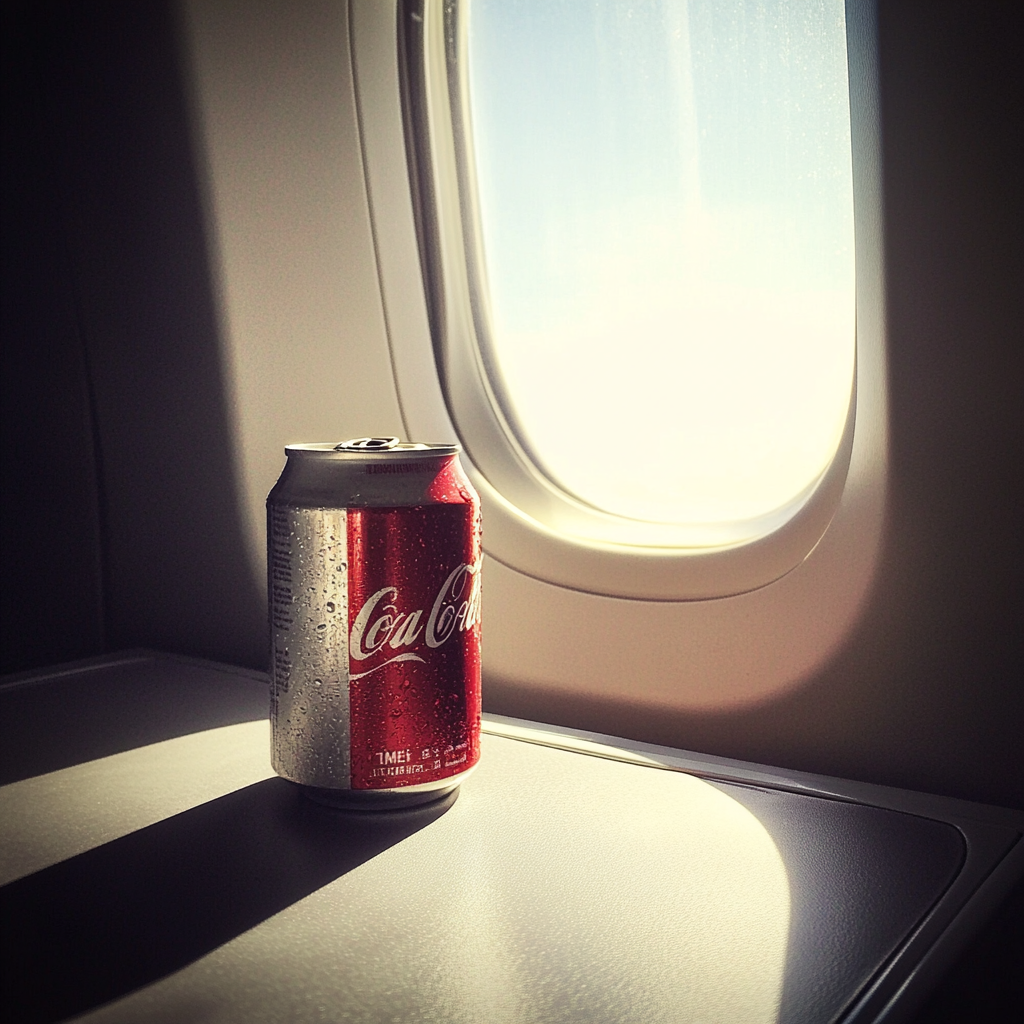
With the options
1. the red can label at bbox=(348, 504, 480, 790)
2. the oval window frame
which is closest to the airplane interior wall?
the oval window frame

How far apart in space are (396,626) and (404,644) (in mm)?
14

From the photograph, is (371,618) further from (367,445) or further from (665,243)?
(665,243)

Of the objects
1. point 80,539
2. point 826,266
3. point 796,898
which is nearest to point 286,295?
point 80,539

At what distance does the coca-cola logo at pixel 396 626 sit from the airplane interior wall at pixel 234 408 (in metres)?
0.30

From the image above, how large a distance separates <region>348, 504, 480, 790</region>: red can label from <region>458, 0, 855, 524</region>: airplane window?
13.9 inches

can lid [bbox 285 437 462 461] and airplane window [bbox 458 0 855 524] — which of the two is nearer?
can lid [bbox 285 437 462 461]

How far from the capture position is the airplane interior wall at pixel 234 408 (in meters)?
0.71

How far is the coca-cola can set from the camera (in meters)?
0.66

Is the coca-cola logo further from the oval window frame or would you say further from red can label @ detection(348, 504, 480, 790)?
the oval window frame

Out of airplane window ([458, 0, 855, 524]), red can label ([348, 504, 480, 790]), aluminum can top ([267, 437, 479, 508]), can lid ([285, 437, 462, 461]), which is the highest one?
airplane window ([458, 0, 855, 524])

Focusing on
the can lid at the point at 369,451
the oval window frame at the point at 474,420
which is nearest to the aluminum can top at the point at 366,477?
the can lid at the point at 369,451

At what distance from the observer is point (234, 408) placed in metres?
1.22

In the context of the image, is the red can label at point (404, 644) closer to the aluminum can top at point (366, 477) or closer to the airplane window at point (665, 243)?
the aluminum can top at point (366, 477)

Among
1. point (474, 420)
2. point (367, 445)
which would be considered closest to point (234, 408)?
point (474, 420)
